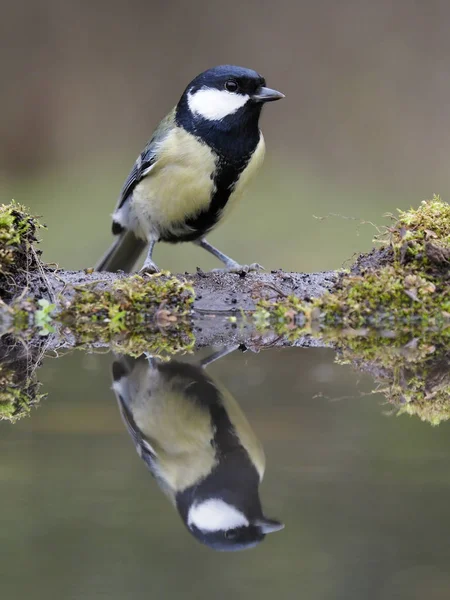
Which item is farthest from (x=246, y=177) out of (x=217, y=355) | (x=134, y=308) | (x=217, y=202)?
(x=217, y=355)

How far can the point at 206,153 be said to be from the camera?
4.26 m

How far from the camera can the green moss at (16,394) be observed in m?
2.44

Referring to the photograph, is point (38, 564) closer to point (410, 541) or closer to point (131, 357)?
point (410, 541)

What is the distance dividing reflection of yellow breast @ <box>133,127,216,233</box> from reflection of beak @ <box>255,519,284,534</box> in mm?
2772

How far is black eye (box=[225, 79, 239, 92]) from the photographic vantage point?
4.32m

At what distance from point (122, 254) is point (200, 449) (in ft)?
10.2

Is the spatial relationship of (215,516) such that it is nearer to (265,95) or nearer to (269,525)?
(269,525)

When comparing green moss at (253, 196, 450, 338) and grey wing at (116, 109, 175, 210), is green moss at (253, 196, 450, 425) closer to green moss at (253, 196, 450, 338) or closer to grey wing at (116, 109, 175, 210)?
green moss at (253, 196, 450, 338)

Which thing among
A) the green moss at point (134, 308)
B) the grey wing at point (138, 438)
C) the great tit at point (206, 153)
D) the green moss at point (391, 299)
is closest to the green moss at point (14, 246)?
the green moss at point (134, 308)

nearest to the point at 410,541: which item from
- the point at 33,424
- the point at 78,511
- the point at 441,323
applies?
the point at 78,511

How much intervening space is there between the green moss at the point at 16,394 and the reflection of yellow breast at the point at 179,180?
160 cm

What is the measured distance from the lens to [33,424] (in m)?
2.32

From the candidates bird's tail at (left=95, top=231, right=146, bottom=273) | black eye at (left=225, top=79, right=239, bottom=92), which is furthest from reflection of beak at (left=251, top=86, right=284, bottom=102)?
bird's tail at (left=95, top=231, right=146, bottom=273)

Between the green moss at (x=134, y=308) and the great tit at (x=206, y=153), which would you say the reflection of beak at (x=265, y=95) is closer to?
the great tit at (x=206, y=153)
